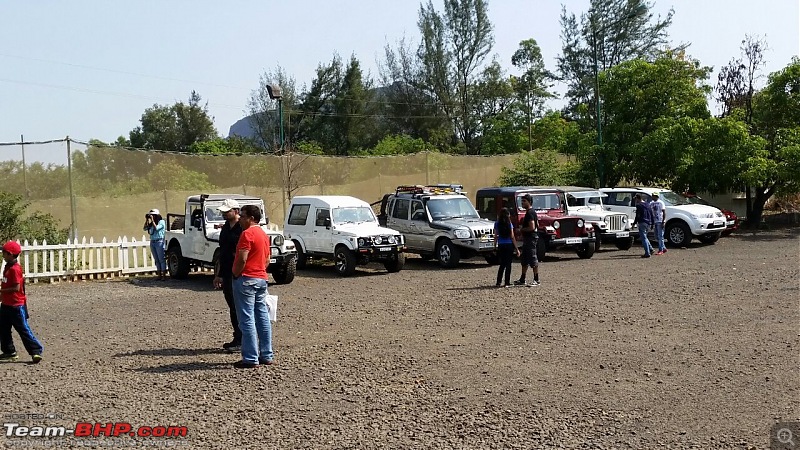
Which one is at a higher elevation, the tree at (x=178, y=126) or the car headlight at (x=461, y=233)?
the tree at (x=178, y=126)

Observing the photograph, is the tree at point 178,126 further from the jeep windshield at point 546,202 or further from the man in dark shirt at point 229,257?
the man in dark shirt at point 229,257

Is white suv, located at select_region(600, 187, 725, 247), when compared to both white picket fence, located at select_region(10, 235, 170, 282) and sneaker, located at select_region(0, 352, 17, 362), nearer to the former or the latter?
white picket fence, located at select_region(10, 235, 170, 282)

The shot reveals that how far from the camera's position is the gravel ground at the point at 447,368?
623 centimetres

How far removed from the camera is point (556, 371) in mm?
8055

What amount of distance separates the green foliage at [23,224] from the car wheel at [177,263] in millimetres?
2747

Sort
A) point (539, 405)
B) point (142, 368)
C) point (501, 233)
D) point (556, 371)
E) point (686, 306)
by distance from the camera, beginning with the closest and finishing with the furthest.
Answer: point (539, 405)
point (556, 371)
point (142, 368)
point (686, 306)
point (501, 233)

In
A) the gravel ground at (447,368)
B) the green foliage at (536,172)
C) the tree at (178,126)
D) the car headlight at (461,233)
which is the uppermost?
the tree at (178,126)

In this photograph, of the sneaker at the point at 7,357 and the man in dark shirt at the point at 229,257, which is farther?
the man in dark shirt at the point at 229,257

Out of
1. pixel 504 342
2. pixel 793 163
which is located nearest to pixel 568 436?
pixel 504 342

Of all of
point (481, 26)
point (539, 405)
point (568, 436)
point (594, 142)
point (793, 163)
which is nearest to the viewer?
point (568, 436)

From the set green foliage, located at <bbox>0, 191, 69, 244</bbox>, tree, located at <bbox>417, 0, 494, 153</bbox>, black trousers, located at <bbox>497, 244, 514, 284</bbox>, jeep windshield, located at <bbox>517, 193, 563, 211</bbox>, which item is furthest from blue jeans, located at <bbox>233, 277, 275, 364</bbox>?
tree, located at <bbox>417, 0, 494, 153</bbox>

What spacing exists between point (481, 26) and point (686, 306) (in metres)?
45.8

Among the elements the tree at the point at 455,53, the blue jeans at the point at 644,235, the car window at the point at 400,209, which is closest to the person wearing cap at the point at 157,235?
the car window at the point at 400,209

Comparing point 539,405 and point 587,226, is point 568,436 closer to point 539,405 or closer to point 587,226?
point 539,405
